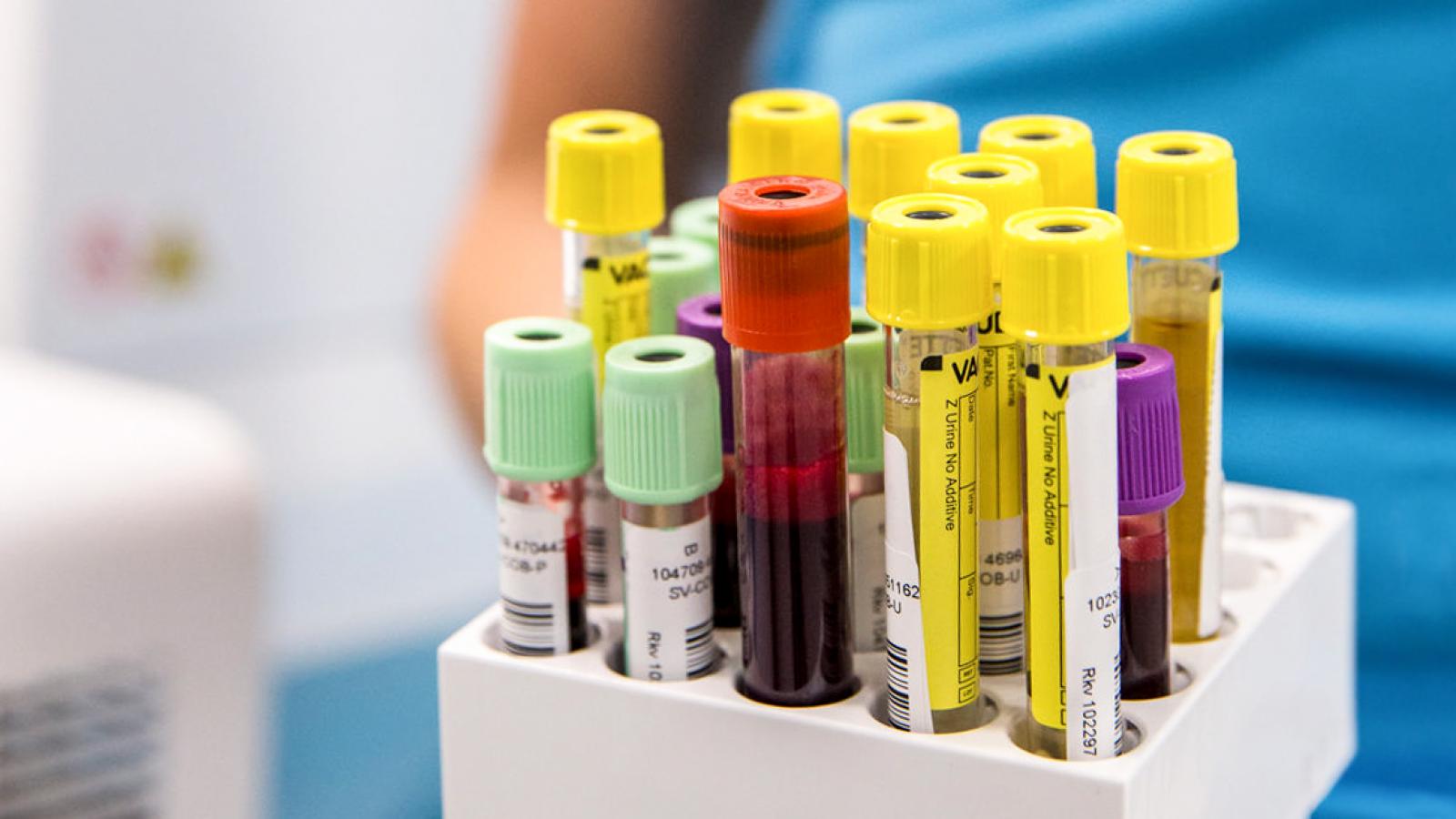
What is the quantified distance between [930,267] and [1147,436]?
2.7 inches

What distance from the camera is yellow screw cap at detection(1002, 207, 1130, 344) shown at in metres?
0.40

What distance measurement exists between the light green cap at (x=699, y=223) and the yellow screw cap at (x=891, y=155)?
2.7 inches

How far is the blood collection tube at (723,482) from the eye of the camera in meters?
0.50

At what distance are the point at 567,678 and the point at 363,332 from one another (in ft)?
2.79

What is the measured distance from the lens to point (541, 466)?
1.56 feet

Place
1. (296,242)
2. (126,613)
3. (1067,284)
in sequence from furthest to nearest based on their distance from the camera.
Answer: (296,242) < (126,613) < (1067,284)

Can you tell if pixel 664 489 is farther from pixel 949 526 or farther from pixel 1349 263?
pixel 1349 263

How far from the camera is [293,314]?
1266mm

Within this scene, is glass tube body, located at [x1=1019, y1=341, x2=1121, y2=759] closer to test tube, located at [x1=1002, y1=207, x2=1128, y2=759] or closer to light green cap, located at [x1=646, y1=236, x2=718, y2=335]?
test tube, located at [x1=1002, y1=207, x2=1128, y2=759]

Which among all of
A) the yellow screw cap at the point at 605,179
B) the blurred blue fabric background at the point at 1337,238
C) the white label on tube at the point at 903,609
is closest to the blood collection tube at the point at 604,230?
the yellow screw cap at the point at 605,179

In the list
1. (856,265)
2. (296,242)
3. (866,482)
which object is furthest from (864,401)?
(296,242)

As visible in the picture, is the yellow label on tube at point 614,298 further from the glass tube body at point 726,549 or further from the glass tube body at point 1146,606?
the glass tube body at point 1146,606

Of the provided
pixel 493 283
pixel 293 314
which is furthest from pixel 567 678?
pixel 293 314

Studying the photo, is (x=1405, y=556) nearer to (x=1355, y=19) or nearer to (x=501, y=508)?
(x=1355, y=19)
